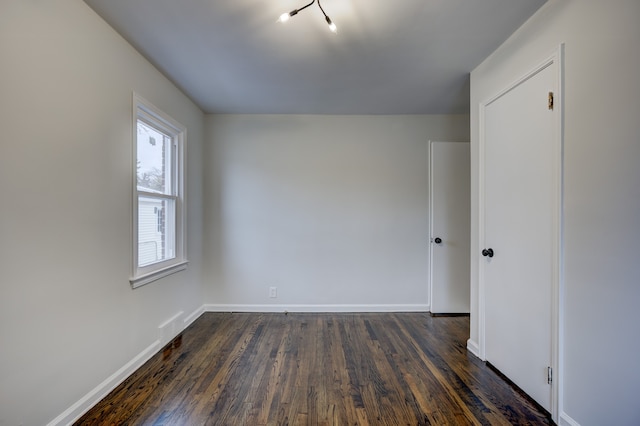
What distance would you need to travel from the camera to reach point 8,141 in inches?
50.2

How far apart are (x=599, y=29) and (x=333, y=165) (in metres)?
2.45

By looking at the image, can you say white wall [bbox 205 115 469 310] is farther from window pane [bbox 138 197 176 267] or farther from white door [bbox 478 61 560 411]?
white door [bbox 478 61 560 411]

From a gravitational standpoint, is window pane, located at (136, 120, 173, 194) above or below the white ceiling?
below

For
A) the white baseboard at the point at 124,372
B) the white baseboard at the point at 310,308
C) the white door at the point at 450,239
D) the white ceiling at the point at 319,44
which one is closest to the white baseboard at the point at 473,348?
the white door at the point at 450,239

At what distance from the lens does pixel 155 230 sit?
8.52ft

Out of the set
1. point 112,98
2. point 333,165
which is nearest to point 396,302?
point 333,165

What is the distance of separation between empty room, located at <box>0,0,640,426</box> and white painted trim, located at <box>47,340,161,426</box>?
0.04 ft

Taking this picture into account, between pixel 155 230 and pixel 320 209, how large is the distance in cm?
176

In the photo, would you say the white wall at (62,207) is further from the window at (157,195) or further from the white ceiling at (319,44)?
the white ceiling at (319,44)

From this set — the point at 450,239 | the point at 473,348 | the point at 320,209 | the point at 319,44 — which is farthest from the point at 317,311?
the point at 319,44

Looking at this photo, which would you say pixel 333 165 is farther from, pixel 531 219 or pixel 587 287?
pixel 587 287

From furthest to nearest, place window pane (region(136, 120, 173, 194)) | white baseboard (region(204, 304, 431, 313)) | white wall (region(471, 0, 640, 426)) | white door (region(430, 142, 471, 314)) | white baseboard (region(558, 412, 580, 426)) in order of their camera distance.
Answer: white baseboard (region(204, 304, 431, 313)), white door (region(430, 142, 471, 314)), window pane (region(136, 120, 173, 194)), white baseboard (region(558, 412, 580, 426)), white wall (region(471, 0, 640, 426))

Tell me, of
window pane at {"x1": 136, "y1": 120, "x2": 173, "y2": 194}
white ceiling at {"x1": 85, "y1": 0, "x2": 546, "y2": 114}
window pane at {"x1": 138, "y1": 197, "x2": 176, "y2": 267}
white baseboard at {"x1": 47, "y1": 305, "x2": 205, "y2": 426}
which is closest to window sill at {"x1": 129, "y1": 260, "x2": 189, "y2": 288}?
window pane at {"x1": 138, "y1": 197, "x2": 176, "y2": 267}

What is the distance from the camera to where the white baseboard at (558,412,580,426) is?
1488mm
